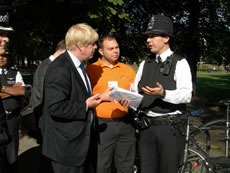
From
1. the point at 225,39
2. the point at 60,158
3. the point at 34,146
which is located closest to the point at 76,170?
the point at 60,158

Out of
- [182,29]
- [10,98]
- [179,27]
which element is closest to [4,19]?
[10,98]

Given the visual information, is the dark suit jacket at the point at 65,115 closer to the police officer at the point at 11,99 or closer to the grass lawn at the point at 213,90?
the police officer at the point at 11,99

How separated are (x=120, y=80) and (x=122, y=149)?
2.89 feet

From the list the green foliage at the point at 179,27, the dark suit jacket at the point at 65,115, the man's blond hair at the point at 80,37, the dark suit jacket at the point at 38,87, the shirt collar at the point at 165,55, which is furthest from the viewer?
the green foliage at the point at 179,27

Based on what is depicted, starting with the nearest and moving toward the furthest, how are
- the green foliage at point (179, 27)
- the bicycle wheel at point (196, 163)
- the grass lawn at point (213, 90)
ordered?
the bicycle wheel at point (196, 163) < the green foliage at point (179, 27) < the grass lawn at point (213, 90)

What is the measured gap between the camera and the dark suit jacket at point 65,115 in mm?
2094

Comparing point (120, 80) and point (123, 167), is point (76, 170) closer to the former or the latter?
point (123, 167)

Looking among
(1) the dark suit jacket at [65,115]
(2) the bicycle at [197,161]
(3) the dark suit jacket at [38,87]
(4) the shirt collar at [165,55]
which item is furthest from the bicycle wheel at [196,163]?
(3) the dark suit jacket at [38,87]

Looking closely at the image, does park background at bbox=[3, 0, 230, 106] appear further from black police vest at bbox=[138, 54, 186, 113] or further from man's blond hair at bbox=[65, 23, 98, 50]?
man's blond hair at bbox=[65, 23, 98, 50]

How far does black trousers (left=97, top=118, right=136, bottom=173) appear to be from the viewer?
302 cm

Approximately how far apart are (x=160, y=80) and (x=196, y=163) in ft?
3.99

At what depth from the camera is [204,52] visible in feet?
40.6

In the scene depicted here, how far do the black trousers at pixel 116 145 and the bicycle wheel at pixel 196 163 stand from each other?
0.68 metres

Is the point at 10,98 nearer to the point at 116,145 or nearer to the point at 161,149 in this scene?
the point at 116,145
